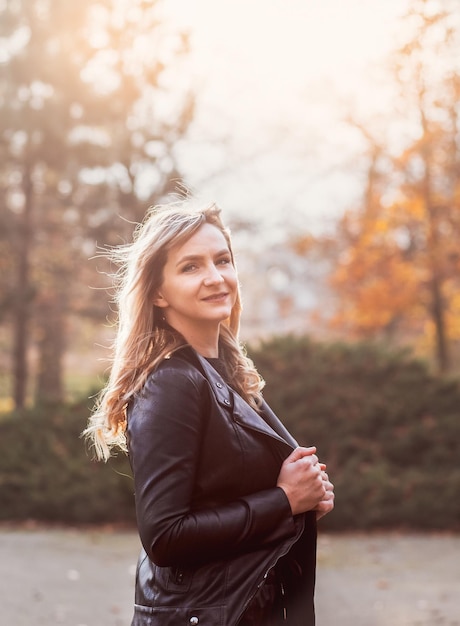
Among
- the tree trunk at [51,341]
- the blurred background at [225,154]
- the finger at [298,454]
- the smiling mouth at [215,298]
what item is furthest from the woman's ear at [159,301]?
the tree trunk at [51,341]

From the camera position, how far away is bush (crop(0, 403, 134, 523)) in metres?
10.6

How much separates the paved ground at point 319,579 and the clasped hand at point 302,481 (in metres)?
4.09

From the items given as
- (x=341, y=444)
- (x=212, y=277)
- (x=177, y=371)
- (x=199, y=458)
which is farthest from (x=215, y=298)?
(x=341, y=444)

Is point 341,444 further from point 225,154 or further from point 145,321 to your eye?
point 225,154

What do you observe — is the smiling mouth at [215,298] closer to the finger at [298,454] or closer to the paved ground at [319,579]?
the finger at [298,454]

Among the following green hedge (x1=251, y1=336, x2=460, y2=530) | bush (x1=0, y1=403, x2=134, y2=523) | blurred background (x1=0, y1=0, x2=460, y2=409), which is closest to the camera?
green hedge (x1=251, y1=336, x2=460, y2=530)

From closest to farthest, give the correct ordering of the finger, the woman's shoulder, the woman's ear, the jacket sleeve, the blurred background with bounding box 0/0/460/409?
1. the jacket sleeve
2. the woman's shoulder
3. the finger
4. the woman's ear
5. the blurred background with bounding box 0/0/460/409

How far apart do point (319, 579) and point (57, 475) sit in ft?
14.3

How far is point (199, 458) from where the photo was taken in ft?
7.61

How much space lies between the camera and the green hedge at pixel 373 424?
1022 cm

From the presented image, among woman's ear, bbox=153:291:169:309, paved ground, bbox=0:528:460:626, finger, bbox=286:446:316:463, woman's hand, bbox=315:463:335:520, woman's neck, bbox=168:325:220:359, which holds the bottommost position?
paved ground, bbox=0:528:460:626

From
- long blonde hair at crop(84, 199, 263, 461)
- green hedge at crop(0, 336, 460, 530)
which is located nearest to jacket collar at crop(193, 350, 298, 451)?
long blonde hair at crop(84, 199, 263, 461)

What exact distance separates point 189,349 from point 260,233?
2313 cm

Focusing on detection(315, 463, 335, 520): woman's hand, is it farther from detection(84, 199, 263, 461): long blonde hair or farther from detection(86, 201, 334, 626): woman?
detection(84, 199, 263, 461): long blonde hair
